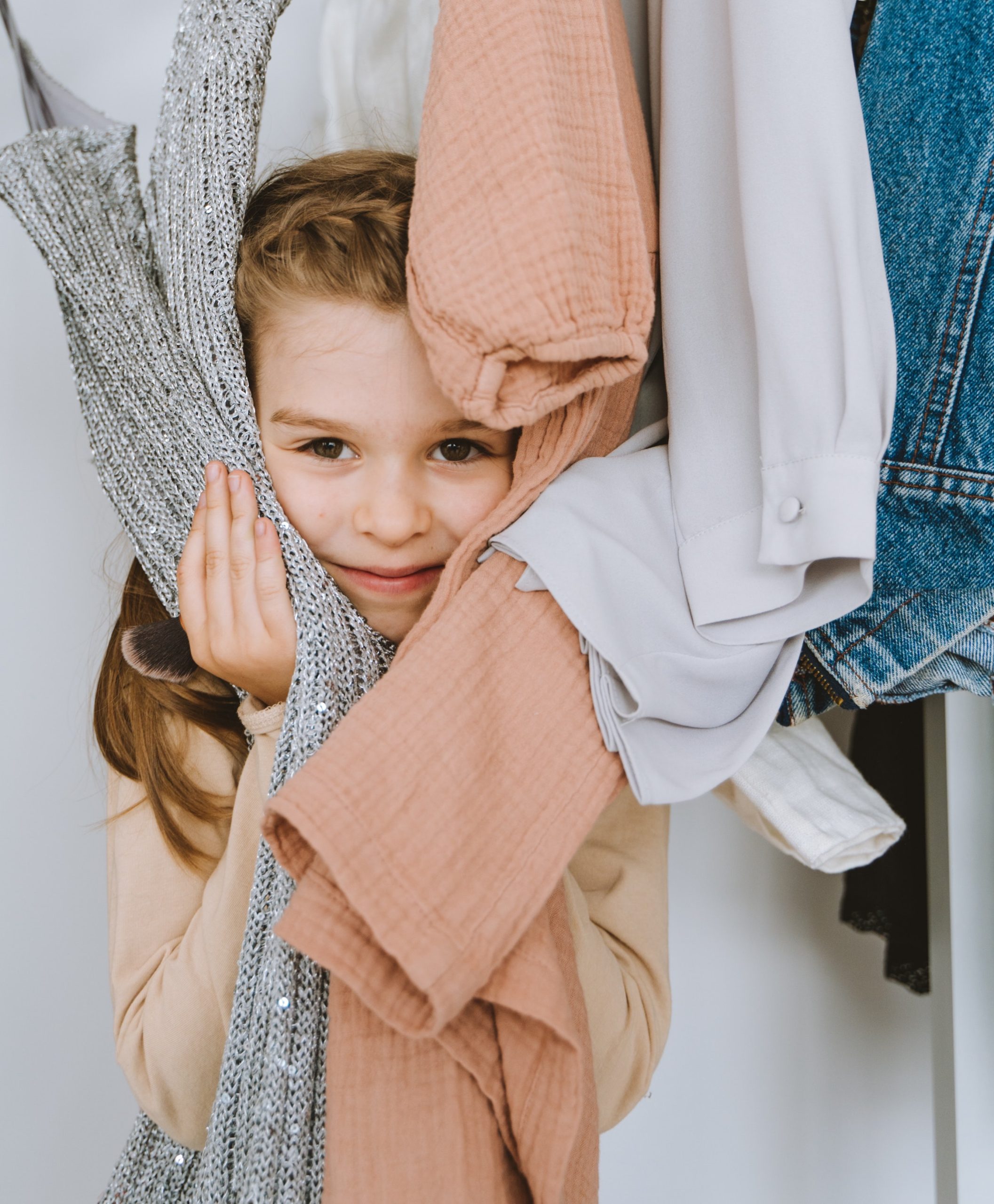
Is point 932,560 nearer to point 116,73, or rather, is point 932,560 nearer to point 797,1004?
point 797,1004

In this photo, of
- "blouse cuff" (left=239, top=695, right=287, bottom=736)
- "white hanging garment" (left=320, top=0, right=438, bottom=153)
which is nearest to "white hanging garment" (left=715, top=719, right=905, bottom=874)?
"blouse cuff" (left=239, top=695, right=287, bottom=736)

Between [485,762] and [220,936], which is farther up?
[485,762]

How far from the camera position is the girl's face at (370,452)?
58 cm

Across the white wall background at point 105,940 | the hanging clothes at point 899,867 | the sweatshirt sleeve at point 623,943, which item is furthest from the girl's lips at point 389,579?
the hanging clothes at point 899,867

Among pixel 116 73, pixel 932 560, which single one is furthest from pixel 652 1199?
pixel 116 73

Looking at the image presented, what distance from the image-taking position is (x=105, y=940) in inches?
34.9

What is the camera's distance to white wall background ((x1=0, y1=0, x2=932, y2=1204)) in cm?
85

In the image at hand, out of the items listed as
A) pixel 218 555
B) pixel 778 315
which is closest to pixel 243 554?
pixel 218 555

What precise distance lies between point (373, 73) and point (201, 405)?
15.8 inches

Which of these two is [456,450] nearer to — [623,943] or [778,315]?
[778,315]

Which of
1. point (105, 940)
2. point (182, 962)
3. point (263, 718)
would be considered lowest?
point (105, 940)

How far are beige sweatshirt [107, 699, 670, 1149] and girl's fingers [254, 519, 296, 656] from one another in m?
0.05

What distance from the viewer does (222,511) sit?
0.58 meters

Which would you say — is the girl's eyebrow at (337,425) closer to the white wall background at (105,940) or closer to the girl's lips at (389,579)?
the girl's lips at (389,579)
